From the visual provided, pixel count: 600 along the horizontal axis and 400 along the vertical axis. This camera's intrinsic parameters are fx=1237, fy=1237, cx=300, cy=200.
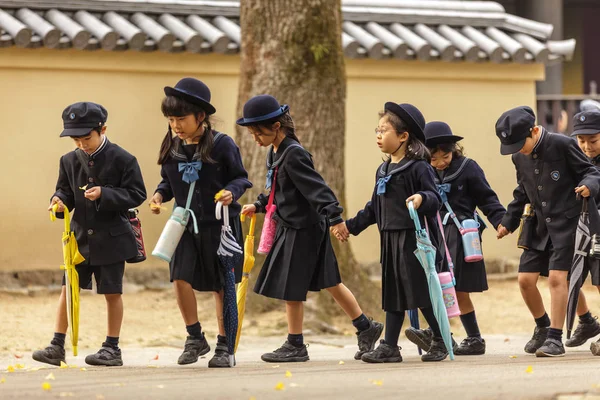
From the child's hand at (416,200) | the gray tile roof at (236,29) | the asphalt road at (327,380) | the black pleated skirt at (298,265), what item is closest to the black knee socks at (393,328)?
the asphalt road at (327,380)

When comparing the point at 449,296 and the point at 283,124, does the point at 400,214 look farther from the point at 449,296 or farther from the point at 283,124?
the point at 283,124

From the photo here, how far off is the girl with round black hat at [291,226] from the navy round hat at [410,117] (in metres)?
0.59

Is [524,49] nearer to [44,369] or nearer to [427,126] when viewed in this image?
[427,126]

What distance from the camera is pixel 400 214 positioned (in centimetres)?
725

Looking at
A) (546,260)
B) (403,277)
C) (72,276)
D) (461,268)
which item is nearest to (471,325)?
(461,268)

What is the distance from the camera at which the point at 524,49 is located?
13.2 m

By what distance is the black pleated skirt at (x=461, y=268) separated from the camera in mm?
8008

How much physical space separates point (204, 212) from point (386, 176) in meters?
1.09

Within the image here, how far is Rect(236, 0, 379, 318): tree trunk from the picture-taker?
10.3 meters

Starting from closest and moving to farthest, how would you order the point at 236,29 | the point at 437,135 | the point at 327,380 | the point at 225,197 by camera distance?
the point at 327,380
the point at 225,197
the point at 437,135
the point at 236,29

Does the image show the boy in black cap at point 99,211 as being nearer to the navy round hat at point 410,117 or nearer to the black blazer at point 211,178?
the black blazer at point 211,178

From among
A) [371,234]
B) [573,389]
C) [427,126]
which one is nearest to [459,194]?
[427,126]

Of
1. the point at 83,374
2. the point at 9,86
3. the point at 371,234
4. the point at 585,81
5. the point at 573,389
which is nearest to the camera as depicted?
the point at 573,389

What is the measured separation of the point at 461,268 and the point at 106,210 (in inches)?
91.5
